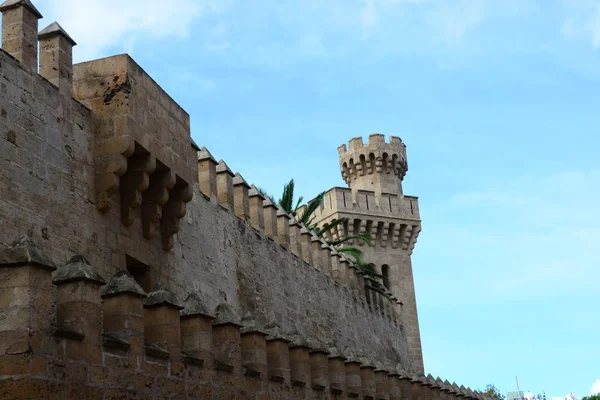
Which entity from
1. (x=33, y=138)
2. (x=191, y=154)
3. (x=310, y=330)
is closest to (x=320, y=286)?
(x=310, y=330)

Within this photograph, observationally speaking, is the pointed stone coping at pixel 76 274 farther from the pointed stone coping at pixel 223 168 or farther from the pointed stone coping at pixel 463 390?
the pointed stone coping at pixel 463 390

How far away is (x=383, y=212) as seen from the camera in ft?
119

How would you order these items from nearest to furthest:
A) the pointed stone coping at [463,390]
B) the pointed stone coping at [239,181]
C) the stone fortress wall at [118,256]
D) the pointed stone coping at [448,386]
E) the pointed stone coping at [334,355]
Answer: the stone fortress wall at [118,256] < the pointed stone coping at [334,355] < the pointed stone coping at [239,181] < the pointed stone coping at [448,386] < the pointed stone coping at [463,390]

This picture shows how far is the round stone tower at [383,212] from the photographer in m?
35.3

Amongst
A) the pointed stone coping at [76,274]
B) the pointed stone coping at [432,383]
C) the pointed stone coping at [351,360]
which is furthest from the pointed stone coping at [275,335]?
the pointed stone coping at [432,383]

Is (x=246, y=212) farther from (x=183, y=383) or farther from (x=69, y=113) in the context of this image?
(x=183, y=383)

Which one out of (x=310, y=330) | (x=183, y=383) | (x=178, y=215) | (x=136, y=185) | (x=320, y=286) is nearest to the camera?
(x=183, y=383)

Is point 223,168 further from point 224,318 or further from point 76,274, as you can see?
point 76,274

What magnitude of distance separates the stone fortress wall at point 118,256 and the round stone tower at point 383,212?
1903cm

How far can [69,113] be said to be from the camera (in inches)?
404

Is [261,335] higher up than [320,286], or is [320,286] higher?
[320,286]

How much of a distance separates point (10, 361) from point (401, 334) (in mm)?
25391

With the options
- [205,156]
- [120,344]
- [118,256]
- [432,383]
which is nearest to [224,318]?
[118,256]

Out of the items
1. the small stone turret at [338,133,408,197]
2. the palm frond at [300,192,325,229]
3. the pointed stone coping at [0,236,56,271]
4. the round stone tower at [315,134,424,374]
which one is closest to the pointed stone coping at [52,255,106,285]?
the pointed stone coping at [0,236,56,271]
